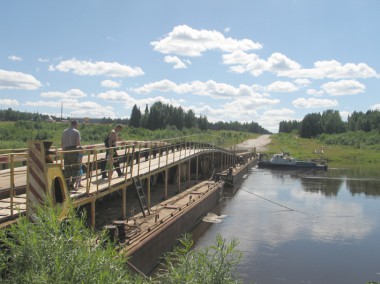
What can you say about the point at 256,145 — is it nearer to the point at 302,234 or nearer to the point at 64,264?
the point at 302,234

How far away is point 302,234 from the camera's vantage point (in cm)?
1986

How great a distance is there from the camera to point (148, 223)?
A: 1449 centimetres

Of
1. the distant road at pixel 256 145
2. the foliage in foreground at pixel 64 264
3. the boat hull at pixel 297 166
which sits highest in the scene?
the foliage in foreground at pixel 64 264

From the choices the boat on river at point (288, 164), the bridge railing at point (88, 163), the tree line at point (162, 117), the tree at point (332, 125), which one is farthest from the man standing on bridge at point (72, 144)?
the tree at point (332, 125)

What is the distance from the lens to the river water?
14.8 meters

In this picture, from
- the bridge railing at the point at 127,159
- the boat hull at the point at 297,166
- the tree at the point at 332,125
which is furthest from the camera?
the tree at the point at 332,125

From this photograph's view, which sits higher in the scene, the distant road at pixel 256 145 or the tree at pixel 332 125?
the tree at pixel 332 125

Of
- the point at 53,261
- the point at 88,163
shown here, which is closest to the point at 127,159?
the point at 88,163

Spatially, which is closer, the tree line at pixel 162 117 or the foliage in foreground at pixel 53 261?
the foliage in foreground at pixel 53 261

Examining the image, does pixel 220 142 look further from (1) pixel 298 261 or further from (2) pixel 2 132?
(1) pixel 298 261

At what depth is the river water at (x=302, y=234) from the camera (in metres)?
14.8

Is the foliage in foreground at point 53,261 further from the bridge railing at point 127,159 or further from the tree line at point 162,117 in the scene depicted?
the tree line at point 162,117

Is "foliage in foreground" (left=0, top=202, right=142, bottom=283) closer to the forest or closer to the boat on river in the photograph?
the boat on river

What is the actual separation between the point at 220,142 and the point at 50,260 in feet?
137
